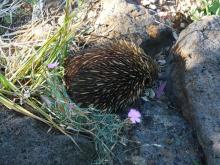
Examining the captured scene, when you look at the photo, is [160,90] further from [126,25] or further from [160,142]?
[126,25]

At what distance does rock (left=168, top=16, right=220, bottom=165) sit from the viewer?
3.18 m

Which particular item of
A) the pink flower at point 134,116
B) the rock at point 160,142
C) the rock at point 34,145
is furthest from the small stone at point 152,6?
the rock at point 34,145

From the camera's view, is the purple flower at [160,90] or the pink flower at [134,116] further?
the purple flower at [160,90]

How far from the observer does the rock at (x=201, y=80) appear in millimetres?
3176

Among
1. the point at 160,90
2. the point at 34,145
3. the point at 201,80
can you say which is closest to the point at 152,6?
the point at 160,90

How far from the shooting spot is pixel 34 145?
9.87 feet

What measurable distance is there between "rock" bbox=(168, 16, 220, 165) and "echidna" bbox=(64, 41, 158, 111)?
0.81ft

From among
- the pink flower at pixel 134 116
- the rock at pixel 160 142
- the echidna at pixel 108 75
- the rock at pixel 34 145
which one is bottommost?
the rock at pixel 160 142

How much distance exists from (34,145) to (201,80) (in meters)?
1.25

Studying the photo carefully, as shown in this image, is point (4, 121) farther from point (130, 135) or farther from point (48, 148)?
point (130, 135)

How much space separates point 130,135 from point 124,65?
503mm

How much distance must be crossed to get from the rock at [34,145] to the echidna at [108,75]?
37cm

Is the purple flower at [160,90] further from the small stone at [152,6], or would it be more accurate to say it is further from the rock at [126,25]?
the small stone at [152,6]

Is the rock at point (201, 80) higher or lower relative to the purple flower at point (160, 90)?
Answer: higher
